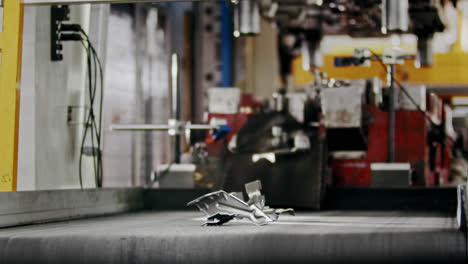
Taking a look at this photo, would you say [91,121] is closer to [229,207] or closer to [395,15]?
[229,207]

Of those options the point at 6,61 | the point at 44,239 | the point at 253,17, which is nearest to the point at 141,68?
the point at 253,17

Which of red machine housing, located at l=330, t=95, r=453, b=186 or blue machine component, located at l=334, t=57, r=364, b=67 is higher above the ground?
blue machine component, located at l=334, t=57, r=364, b=67

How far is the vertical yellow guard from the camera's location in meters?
2.37

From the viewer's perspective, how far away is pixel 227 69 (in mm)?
7094

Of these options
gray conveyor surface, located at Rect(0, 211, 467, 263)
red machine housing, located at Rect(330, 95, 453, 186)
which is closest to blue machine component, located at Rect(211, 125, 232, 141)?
red machine housing, located at Rect(330, 95, 453, 186)

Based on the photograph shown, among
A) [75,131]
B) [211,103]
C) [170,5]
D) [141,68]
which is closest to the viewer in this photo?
[75,131]

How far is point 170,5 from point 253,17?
296 centimetres

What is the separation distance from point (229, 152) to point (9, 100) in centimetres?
135

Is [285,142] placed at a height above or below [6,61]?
below

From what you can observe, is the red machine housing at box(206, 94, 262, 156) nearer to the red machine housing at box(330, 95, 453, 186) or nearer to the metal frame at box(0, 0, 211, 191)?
the red machine housing at box(330, 95, 453, 186)

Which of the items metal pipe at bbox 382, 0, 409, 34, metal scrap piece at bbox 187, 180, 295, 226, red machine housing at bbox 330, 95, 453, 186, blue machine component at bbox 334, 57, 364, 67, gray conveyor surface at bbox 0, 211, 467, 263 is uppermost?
metal pipe at bbox 382, 0, 409, 34

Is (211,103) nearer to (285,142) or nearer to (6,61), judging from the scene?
(285,142)

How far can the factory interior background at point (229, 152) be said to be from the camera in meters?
1.82

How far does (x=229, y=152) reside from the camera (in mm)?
3527
